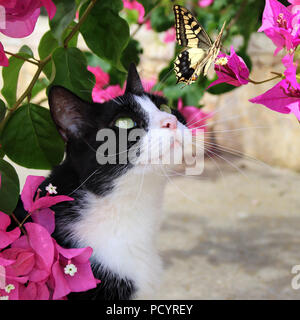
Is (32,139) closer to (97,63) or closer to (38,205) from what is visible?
(38,205)

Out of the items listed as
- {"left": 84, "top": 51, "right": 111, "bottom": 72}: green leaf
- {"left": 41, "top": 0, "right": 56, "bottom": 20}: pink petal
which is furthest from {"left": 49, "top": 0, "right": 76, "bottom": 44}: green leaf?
{"left": 84, "top": 51, "right": 111, "bottom": 72}: green leaf

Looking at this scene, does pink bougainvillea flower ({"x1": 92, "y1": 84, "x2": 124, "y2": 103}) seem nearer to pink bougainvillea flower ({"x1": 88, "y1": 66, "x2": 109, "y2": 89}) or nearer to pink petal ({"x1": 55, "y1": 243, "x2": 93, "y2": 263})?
pink bougainvillea flower ({"x1": 88, "y1": 66, "x2": 109, "y2": 89})

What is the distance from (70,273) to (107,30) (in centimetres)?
28

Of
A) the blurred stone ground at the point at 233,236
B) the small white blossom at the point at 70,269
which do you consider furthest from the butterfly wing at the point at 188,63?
the blurred stone ground at the point at 233,236

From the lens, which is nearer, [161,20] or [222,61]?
[222,61]

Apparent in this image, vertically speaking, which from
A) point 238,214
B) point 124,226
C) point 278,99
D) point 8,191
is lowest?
point 238,214

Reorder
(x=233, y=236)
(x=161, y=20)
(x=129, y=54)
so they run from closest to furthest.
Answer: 1. (x=129, y=54)
2. (x=161, y=20)
3. (x=233, y=236)

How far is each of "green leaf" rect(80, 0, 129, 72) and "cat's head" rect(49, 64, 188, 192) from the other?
7cm

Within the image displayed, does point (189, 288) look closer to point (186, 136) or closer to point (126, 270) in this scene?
point (126, 270)

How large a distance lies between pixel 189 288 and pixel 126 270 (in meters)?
0.62

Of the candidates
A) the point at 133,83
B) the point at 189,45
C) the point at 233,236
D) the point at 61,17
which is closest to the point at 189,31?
the point at 189,45

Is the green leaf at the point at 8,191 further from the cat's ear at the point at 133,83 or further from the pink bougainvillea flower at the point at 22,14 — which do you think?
the cat's ear at the point at 133,83

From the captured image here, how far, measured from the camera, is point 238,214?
1.88 m

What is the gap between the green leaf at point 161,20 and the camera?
978 mm
